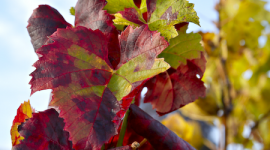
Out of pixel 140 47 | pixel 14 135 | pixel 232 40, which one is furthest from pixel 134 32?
pixel 232 40

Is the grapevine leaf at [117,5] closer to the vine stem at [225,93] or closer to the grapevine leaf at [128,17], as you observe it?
the grapevine leaf at [128,17]

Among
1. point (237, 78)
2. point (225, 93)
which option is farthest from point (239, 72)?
point (225, 93)

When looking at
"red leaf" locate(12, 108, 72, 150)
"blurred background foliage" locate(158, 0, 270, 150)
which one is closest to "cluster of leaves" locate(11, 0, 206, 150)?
"red leaf" locate(12, 108, 72, 150)

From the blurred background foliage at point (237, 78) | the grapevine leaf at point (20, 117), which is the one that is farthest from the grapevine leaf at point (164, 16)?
the blurred background foliage at point (237, 78)

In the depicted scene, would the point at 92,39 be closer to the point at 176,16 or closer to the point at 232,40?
the point at 176,16

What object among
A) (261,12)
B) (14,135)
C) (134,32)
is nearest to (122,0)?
(134,32)

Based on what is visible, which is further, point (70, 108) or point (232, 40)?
point (232, 40)

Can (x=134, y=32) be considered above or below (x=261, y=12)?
above
